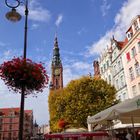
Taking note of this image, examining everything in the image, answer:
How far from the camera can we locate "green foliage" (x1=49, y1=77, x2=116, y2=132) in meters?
36.9

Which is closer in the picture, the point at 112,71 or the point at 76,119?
the point at 76,119

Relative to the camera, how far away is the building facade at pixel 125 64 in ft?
111

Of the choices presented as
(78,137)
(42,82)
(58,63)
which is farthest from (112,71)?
(58,63)

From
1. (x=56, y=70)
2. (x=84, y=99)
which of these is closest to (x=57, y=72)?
(x=56, y=70)

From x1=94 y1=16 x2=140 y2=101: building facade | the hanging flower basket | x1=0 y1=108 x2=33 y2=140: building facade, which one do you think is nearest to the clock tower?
x1=0 y1=108 x2=33 y2=140: building facade

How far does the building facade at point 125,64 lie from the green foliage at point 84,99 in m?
2.39

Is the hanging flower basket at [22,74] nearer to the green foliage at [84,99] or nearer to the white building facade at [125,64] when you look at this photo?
the white building facade at [125,64]

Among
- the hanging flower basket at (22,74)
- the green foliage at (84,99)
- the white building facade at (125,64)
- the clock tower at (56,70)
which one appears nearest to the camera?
the hanging flower basket at (22,74)

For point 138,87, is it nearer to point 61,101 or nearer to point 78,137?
point 61,101

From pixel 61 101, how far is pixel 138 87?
1331 cm

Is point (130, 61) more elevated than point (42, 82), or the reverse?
point (130, 61)

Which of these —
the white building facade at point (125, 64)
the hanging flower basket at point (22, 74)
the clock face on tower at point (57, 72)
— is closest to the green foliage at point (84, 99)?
the white building facade at point (125, 64)

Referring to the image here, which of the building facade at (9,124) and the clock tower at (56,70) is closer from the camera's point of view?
the building facade at (9,124)

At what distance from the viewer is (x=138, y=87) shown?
3341 cm
